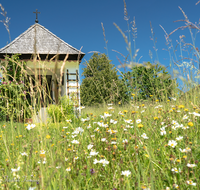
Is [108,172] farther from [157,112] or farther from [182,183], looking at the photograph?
[157,112]

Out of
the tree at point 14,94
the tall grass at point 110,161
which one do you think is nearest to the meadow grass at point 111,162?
the tall grass at point 110,161

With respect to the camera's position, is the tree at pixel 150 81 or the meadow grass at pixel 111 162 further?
the tree at pixel 150 81

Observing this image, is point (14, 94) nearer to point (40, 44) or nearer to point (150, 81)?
point (40, 44)

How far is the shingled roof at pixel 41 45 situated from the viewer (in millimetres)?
9812

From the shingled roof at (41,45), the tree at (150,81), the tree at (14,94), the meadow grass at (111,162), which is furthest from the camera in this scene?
the shingled roof at (41,45)

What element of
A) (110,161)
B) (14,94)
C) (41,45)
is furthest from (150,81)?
(41,45)

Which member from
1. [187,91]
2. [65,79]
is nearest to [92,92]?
[65,79]

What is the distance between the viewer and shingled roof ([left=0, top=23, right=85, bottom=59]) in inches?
386

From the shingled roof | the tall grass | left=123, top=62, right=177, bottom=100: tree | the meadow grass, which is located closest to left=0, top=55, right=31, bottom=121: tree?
the tall grass

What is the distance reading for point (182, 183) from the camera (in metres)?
1.35

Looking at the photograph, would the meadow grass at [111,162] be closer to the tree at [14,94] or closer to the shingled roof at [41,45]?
the tree at [14,94]

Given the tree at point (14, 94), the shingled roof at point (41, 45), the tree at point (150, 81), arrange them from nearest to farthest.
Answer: the tree at point (14, 94)
the tree at point (150, 81)
the shingled roof at point (41, 45)

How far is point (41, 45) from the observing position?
1041cm

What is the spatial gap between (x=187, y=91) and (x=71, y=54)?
7.44 m
